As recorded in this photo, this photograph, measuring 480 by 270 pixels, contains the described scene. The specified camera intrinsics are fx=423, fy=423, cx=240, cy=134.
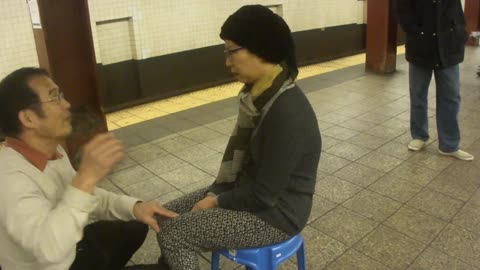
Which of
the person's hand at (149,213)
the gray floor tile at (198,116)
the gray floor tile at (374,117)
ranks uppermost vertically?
the person's hand at (149,213)

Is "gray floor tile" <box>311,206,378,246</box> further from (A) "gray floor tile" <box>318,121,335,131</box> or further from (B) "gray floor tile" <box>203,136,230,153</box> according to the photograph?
(A) "gray floor tile" <box>318,121,335,131</box>

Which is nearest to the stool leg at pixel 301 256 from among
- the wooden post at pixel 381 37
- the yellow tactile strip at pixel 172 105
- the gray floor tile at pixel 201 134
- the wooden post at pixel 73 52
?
the wooden post at pixel 73 52

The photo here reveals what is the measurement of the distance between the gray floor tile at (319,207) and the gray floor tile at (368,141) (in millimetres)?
1091

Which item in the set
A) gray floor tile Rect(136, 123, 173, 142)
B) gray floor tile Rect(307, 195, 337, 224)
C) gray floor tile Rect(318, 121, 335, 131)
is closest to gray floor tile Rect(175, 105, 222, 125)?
gray floor tile Rect(136, 123, 173, 142)

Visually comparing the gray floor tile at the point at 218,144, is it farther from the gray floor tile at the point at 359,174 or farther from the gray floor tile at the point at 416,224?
the gray floor tile at the point at 416,224

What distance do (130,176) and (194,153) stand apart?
654 millimetres

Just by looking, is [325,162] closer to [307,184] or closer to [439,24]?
[439,24]

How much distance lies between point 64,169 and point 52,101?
0.85ft

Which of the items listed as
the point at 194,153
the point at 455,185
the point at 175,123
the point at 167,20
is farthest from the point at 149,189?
the point at 167,20

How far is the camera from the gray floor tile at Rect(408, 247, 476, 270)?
2.21 metres

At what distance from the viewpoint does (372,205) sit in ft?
9.38

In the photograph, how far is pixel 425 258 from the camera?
2.29 m

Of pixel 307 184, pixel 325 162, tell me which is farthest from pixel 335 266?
pixel 325 162

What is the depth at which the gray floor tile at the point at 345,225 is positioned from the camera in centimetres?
253
